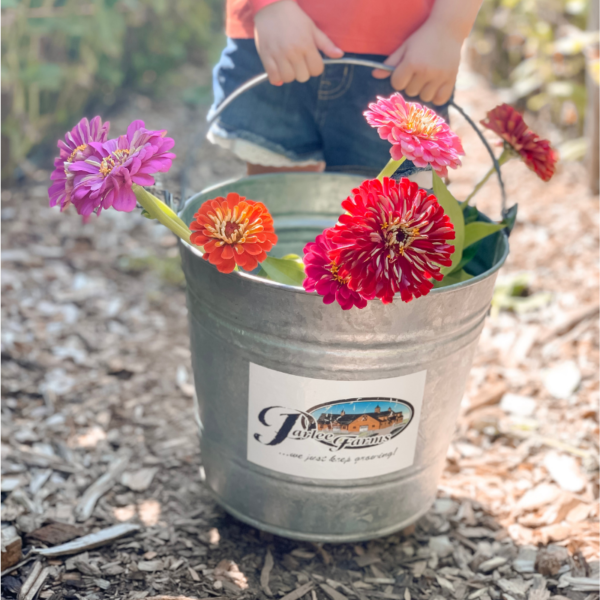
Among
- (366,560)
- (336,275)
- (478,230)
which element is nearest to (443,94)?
(478,230)

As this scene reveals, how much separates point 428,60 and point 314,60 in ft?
0.75

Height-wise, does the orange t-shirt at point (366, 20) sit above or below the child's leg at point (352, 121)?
above

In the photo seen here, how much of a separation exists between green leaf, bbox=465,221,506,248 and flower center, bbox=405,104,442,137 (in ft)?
1.02

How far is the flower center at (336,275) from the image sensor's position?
3.21 ft

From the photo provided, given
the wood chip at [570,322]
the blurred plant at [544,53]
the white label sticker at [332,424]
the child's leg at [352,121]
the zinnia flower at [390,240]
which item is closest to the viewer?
the zinnia flower at [390,240]

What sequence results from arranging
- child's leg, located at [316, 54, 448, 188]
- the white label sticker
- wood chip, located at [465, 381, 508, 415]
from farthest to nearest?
wood chip, located at [465, 381, 508, 415], child's leg, located at [316, 54, 448, 188], the white label sticker

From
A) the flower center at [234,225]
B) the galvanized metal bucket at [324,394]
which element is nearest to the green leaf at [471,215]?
the galvanized metal bucket at [324,394]

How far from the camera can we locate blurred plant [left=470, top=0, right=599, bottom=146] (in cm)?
339

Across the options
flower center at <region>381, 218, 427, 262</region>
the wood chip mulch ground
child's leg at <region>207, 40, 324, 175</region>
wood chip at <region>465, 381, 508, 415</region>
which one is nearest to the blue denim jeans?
child's leg at <region>207, 40, 324, 175</region>

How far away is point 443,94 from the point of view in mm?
1336

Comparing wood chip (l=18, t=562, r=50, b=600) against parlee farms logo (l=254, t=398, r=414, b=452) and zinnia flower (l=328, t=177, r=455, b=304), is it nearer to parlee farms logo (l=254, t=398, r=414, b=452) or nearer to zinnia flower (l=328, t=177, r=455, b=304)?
parlee farms logo (l=254, t=398, r=414, b=452)

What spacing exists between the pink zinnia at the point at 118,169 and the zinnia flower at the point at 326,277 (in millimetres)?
278

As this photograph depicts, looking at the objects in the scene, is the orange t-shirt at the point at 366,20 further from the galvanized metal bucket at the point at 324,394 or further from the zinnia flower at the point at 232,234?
the zinnia flower at the point at 232,234

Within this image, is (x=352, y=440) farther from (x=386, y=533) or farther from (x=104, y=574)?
(x=104, y=574)
